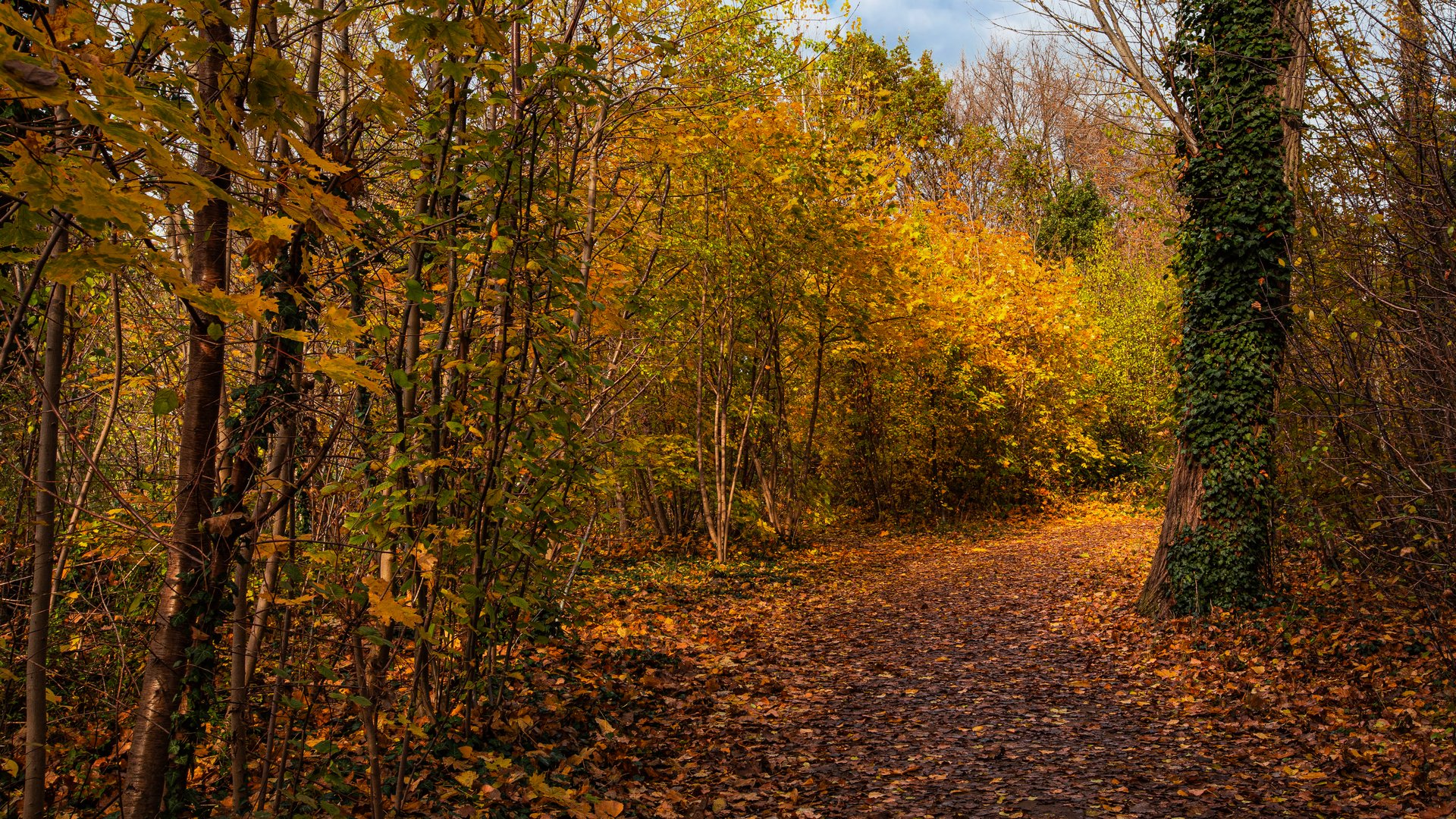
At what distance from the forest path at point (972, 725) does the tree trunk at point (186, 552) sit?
2665 mm

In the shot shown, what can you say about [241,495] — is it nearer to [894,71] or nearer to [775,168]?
[775,168]

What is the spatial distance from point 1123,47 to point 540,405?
23.8 feet

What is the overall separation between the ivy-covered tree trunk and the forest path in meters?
1.25

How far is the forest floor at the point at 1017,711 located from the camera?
427cm

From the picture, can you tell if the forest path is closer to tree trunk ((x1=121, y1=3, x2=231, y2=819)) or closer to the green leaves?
tree trunk ((x1=121, y1=3, x2=231, y2=819))

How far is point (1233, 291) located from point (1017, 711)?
13.9ft

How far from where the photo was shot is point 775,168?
11.5m

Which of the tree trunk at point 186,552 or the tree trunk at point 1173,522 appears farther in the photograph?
the tree trunk at point 1173,522

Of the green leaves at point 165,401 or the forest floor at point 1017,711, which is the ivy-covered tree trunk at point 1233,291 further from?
the green leaves at point 165,401

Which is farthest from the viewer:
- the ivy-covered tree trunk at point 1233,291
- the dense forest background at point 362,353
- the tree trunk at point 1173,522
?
the tree trunk at point 1173,522

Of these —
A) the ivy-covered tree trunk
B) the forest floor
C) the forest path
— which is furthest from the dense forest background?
the forest path

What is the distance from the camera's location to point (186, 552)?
2547mm

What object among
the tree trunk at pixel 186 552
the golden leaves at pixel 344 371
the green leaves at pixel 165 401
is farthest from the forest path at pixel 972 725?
the green leaves at pixel 165 401

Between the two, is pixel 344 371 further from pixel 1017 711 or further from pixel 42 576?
pixel 1017 711
